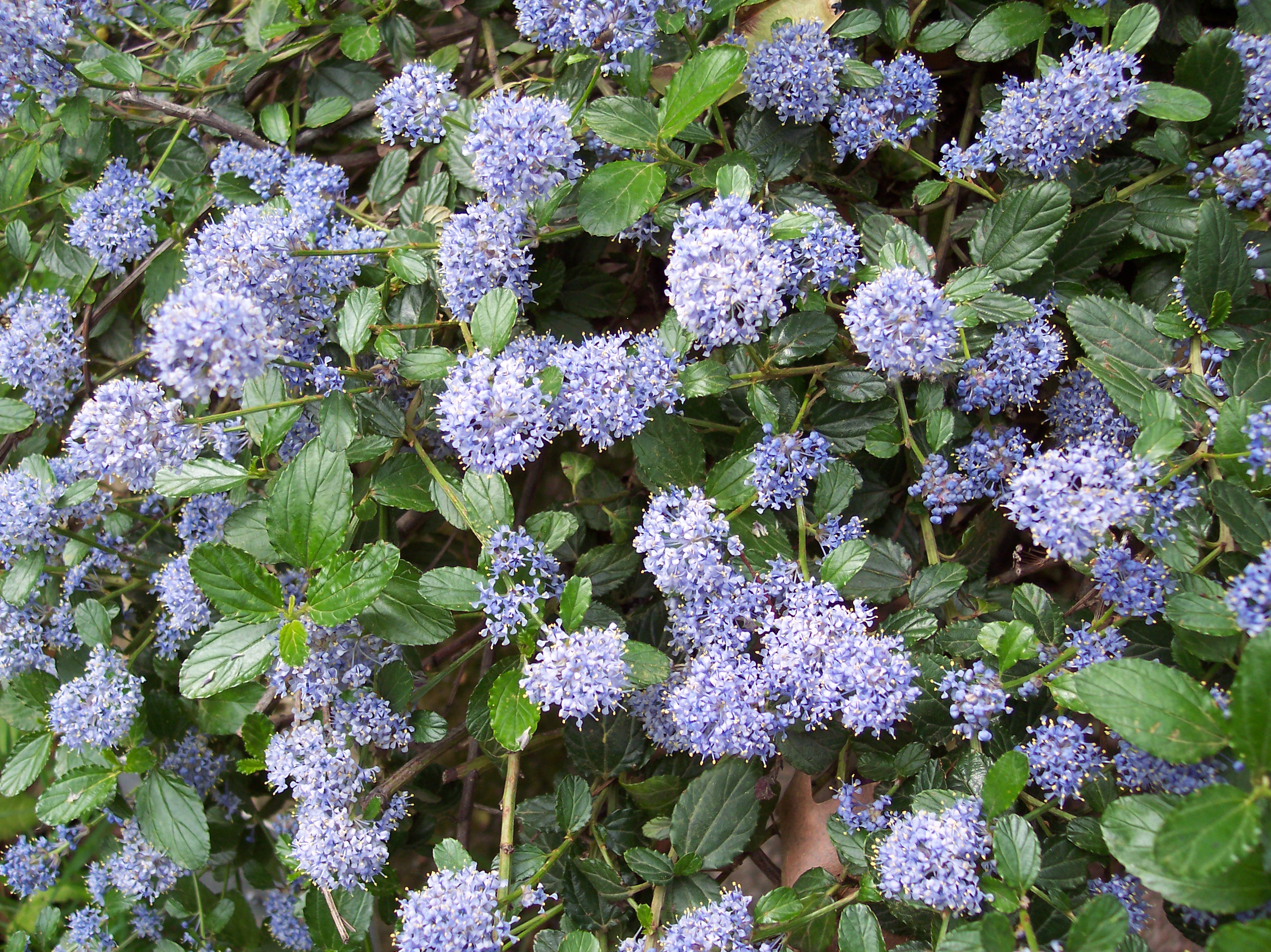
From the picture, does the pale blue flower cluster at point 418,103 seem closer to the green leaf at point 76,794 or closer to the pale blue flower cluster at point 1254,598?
the green leaf at point 76,794

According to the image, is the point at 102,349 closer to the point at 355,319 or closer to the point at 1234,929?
the point at 355,319

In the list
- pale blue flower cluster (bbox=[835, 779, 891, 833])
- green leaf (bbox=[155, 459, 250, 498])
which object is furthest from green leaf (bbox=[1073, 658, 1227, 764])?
green leaf (bbox=[155, 459, 250, 498])

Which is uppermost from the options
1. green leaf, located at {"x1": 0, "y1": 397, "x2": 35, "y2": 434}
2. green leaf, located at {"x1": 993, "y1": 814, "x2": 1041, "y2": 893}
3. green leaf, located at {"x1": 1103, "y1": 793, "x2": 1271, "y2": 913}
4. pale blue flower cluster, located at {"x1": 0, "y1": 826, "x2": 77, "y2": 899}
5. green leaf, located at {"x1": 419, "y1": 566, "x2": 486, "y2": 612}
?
green leaf, located at {"x1": 0, "y1": 397, "x2": 35, "y2": 434}

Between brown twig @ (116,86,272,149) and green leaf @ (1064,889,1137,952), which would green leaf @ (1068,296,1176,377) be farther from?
brown twig @ (116,86,272,149)

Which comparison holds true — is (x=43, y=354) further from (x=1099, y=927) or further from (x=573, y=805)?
(x=1099, y=927)

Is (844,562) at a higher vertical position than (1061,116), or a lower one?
lower

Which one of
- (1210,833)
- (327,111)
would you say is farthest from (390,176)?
(1210,833)
